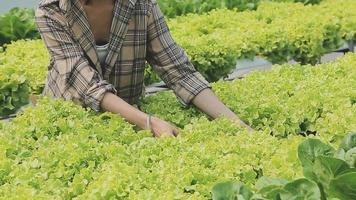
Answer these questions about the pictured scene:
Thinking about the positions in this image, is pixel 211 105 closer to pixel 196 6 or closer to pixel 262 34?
pixel 262 34

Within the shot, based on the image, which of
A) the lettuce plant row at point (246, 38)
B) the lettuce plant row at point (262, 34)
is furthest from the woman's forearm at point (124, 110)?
the lettuce plant row at point (262, 34)

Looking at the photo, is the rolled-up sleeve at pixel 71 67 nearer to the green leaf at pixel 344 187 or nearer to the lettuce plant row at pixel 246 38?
the lettuce plant row at pixel 246 38

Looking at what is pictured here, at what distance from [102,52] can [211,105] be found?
65cm

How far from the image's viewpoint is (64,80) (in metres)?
3.91

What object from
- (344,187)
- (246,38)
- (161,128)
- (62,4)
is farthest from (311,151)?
(246,38)

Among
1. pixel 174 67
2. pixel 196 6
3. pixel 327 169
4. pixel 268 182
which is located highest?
pixel 327 169

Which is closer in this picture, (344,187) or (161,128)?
(344,187)

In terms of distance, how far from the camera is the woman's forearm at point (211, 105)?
12.7 feet

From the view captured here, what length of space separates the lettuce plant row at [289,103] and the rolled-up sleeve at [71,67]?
462 millimetres

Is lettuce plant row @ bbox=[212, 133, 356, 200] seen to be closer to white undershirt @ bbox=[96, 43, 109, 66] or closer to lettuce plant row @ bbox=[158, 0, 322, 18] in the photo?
white undershirt @ bbox=[96, 43, 109, 66]

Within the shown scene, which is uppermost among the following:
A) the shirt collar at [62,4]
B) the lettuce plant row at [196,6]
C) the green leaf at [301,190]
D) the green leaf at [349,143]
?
the shirt collar at [62,4]

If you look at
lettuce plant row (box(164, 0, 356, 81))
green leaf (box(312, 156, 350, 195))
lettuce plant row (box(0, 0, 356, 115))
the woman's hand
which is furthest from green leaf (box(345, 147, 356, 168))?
lettuce plant row (box(164, 0, 356, 81))

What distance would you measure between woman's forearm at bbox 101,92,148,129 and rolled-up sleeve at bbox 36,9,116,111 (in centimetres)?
3

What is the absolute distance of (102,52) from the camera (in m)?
4.02
